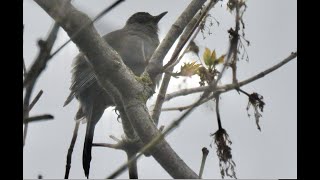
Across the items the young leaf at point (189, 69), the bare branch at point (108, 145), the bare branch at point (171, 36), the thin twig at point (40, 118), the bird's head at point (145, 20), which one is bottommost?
the thin twig at point (40, 118)

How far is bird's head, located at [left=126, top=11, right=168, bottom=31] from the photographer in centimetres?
757

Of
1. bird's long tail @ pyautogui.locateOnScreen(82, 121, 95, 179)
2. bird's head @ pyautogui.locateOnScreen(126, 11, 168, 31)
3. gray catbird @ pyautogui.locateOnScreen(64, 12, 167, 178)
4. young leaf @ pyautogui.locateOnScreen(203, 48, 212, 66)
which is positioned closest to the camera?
young leaf @ pyautogui.locateOnScreen(203, 48, 212, 66)

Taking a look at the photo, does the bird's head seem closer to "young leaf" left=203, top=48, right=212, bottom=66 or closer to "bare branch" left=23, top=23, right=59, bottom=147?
"young leaf" left=203, top=48, right=212, bottom=66

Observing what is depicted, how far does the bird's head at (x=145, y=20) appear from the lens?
24.8 ft

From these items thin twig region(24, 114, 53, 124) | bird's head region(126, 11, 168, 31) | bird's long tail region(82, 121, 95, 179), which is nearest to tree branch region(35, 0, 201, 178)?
bird's long tail region(82, 121, 95, 179)

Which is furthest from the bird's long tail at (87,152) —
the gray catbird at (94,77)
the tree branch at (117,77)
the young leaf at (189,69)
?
the young leaf at (189,69)

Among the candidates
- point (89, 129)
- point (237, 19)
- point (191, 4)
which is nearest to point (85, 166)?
point (89, 129)

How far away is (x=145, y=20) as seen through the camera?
7.70 meters

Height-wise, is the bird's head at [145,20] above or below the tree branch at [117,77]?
above

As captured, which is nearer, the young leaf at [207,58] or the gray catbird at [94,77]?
the young leaf at [207,58]

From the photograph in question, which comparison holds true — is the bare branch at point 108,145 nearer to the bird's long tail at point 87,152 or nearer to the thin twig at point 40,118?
the bird's long tail at point 87,152

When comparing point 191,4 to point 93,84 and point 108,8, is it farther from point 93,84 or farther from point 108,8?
point 108,8

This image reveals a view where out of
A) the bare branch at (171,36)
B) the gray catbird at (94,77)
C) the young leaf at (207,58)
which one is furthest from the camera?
the gray catbird at (94,77)
